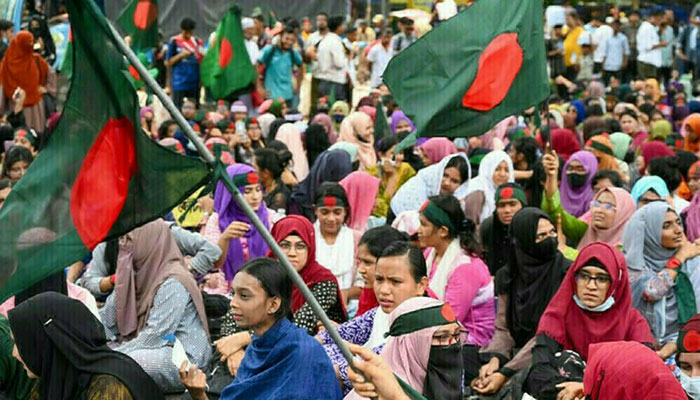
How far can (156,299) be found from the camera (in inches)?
247

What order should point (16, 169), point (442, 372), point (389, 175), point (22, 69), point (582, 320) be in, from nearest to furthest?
point (442, 372)
point (582, 320)
point (16, 169)
point (389, 175)
point (22, 69)

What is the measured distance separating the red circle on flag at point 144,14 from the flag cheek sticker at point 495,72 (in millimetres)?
8595

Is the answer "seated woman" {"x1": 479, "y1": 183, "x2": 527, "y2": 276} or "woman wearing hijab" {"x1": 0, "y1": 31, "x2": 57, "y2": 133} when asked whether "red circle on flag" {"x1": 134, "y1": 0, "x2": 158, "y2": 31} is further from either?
"seated woman" {"x1": 479, "y1": 183, "x2": 527, "y2": 276}

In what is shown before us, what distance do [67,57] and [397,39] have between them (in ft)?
17.2

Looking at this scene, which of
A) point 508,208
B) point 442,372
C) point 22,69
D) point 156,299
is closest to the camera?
point 442,372

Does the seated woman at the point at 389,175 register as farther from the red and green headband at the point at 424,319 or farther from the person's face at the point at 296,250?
the red and green headband at the point at 424,319

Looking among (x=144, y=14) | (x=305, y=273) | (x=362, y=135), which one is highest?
(x=305, y=273)

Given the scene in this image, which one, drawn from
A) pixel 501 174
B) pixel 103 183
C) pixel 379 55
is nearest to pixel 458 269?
pixel 501 174

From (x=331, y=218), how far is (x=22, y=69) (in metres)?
6.83

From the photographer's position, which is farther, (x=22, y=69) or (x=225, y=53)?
(x=225, y=53)

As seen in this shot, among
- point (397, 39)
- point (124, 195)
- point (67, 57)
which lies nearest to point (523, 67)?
point (124, 195)

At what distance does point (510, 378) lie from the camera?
6.09 metres

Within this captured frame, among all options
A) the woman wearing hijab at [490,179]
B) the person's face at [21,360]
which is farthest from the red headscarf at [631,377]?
the woman wearing hijab at [490,179]

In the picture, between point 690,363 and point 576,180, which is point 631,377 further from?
point 576,180
